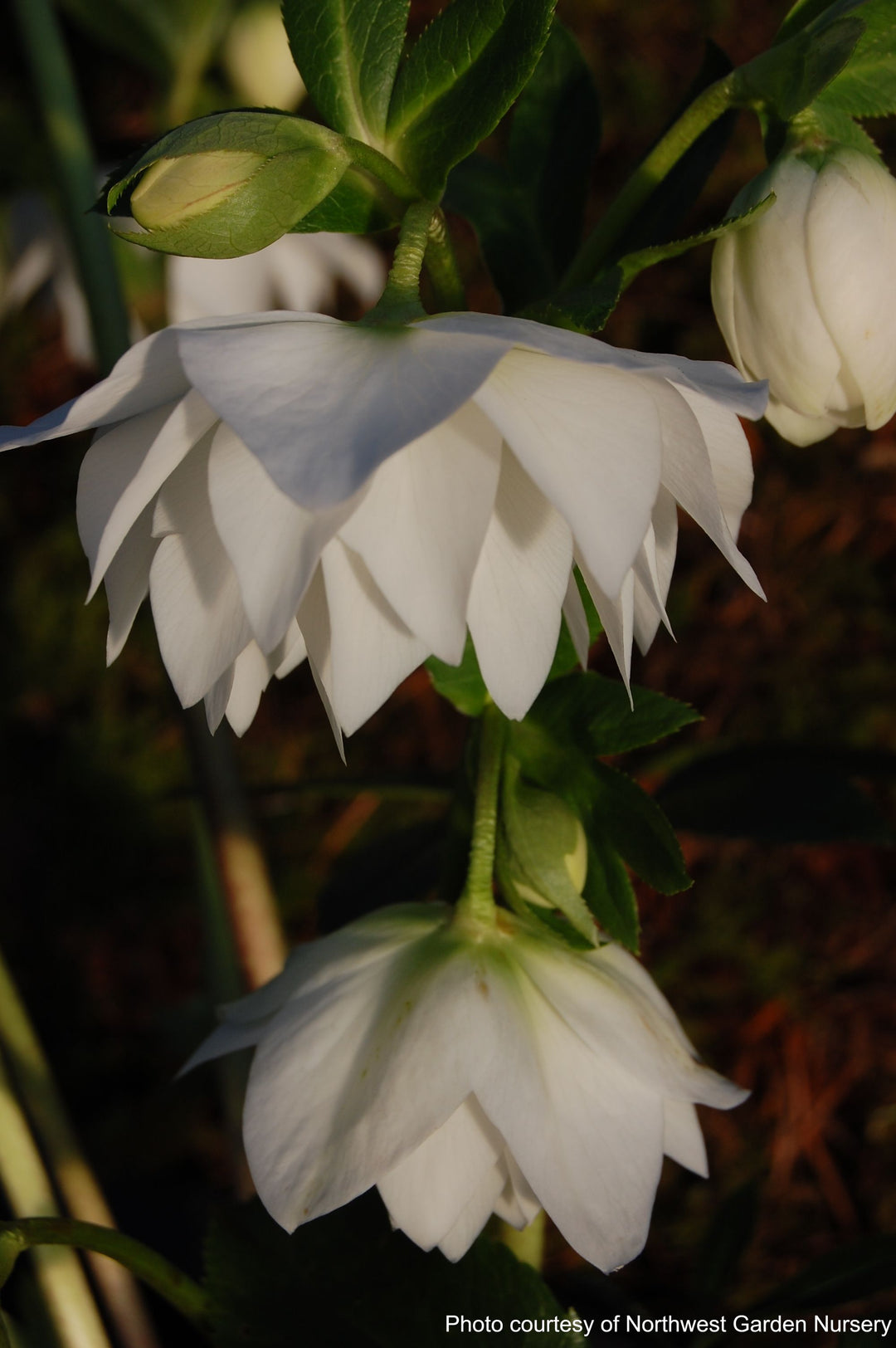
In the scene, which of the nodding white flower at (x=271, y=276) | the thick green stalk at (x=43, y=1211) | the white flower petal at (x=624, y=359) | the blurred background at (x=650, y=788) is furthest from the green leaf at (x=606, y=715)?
the blurred background at (x=650, y=788)

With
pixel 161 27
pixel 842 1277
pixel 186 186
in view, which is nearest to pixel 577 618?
pixel 186 186

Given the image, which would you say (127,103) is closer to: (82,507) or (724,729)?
(724,729)

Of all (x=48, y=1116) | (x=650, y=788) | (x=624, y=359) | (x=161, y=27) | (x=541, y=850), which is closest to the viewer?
(x=624, y=359)

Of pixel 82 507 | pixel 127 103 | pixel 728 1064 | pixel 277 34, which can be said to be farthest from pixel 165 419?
pixel 127 103

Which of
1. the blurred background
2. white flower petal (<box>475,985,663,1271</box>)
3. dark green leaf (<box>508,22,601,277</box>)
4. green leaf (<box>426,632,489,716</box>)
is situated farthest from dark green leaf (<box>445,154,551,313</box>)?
the blurred background

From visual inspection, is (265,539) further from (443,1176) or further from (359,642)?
(443,1176)

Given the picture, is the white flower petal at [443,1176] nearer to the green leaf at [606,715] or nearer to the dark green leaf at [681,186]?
the green leaf at [606,715]
